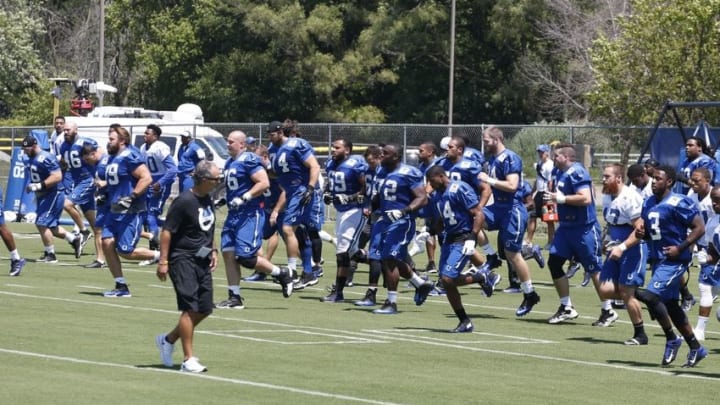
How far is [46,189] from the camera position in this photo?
73.7ft

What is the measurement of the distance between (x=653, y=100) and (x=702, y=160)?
1861 centimetres

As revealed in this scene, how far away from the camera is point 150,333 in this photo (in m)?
14.4

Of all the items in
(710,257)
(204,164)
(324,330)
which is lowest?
(324,330)

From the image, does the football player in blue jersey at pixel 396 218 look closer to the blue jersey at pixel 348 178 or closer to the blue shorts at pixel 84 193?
the blue jersey at pixel 348 178

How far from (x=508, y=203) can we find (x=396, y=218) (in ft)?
5.78

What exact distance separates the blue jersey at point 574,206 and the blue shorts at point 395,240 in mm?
1785

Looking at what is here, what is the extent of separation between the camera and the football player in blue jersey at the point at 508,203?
17188 millimetres

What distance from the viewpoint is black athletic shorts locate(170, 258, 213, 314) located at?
1197 centimetres

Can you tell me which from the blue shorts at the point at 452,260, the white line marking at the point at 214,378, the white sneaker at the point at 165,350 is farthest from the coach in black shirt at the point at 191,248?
the blue shorts at the point at 452,260

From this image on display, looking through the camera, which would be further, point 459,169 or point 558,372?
point 459,169

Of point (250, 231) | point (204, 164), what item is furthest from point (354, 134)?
point (204, 164)

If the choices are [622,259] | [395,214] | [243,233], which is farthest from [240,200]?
[622,259]

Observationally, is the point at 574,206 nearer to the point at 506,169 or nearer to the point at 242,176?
the point at 506,169

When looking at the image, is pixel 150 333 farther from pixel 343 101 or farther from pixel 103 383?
pixel 343 101
